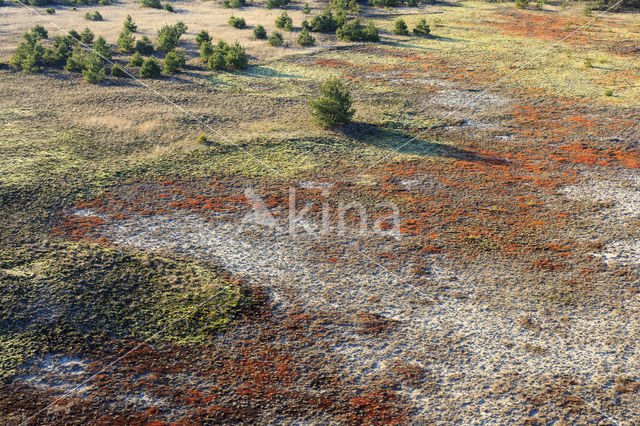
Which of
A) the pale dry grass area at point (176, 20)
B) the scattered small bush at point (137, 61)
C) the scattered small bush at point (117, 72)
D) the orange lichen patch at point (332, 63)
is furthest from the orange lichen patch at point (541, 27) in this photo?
the scattered small bush at point (117, 72)

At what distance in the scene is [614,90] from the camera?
2541cm

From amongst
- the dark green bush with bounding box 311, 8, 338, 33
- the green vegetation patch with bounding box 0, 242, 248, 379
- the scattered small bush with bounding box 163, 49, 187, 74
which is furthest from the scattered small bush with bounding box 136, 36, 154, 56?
the green vegetation patch with bounding box 0, 242, 248, 379

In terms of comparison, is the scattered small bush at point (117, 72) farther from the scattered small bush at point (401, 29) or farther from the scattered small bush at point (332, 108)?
the scattered small bush at point (401, 29)

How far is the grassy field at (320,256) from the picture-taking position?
991 centimetres

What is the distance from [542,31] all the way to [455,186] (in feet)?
84.2

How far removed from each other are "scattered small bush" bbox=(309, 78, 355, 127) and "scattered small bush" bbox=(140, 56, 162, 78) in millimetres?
11116

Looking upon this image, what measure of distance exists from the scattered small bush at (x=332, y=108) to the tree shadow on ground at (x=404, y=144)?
1.64 ft

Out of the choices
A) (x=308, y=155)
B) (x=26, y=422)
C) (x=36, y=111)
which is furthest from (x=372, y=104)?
(x=26, y=422)

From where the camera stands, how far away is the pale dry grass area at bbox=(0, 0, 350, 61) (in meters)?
35.2

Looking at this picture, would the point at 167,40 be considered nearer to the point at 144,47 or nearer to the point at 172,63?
the point at 144,47

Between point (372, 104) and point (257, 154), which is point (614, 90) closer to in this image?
point (372, 104)

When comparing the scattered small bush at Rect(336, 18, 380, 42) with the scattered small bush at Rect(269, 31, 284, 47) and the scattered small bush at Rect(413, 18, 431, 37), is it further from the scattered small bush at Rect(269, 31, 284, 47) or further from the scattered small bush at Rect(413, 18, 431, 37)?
the scattered small bush at Rect(269, 31, 284, 47)

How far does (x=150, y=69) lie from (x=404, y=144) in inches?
607

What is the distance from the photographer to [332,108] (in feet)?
70.1
